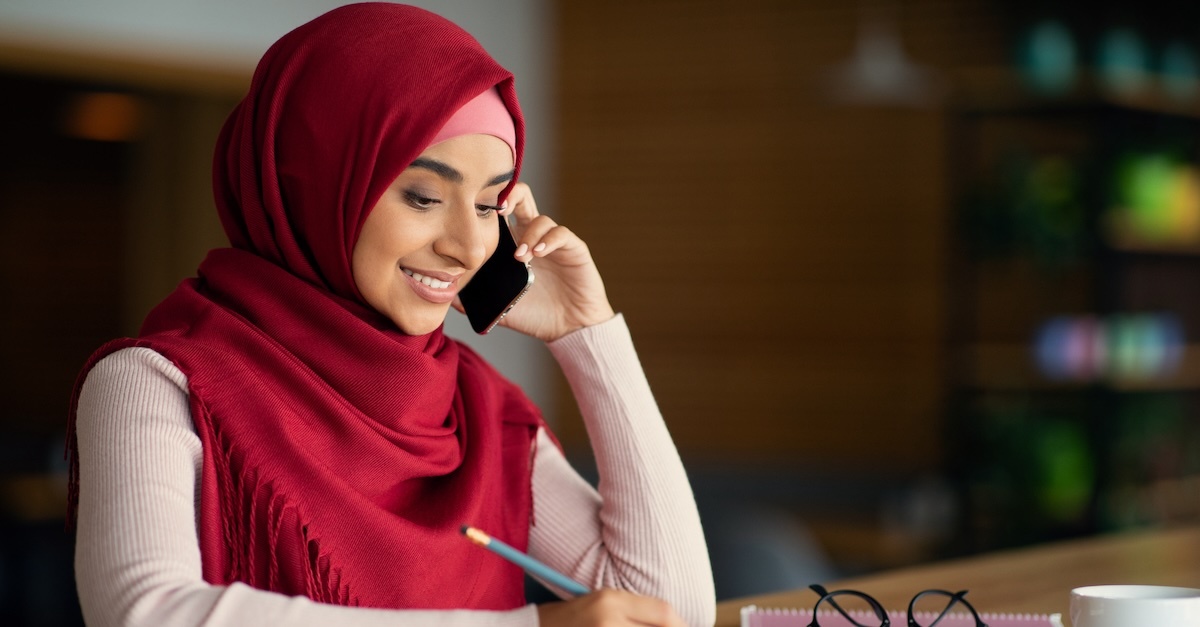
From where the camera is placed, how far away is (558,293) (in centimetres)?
147

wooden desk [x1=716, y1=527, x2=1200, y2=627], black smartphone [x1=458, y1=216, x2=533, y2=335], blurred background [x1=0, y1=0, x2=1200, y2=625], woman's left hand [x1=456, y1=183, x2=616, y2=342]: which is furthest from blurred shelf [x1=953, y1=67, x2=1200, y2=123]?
black smartphone [x1=458, y1=216, x2=533, y2=335]

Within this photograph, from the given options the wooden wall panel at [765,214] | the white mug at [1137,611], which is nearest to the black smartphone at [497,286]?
the white mug at [1137,611]

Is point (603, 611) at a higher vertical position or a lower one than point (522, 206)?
lower

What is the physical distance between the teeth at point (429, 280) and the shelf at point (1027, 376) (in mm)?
3637

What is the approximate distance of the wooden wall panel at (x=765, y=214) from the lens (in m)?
5.18

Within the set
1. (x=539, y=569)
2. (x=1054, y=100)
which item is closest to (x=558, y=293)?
(x=539, y=569)

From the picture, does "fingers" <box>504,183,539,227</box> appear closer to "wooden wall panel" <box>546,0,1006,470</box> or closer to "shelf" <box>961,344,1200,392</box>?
"shelf" <box>961,344,1200,392</box>

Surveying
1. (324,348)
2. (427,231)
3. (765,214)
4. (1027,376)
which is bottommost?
(1027,376)

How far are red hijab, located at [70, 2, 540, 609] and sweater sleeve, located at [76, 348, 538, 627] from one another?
27mm

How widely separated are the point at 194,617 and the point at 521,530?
535mm

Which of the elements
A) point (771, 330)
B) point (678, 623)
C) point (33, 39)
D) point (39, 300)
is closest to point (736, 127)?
point (771, 330)

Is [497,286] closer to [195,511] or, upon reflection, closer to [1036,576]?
[195,511]

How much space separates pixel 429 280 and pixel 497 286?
15 cm

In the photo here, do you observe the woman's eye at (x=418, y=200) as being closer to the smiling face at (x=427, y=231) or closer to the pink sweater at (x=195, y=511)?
the smiling face at (x=427, y=231)
